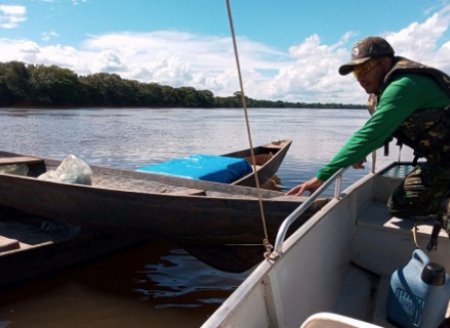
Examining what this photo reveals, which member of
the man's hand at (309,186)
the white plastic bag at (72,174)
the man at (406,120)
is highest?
the man at (406,120)

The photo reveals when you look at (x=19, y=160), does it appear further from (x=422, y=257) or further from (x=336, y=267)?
(x=422, y=257)

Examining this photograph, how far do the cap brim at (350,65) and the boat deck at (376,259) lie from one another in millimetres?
1399

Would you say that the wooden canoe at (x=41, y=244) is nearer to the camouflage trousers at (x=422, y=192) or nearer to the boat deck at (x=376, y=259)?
the boat deck at (x=376, y=259)

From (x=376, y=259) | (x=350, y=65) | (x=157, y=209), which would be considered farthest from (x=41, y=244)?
(x=350, y=65)

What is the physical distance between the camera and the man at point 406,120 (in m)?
2.56

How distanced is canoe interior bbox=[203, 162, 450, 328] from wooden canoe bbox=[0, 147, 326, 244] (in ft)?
2.27

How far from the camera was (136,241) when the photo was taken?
618 cm

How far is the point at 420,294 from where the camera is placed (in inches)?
98.0

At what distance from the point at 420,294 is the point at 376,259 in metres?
1.03

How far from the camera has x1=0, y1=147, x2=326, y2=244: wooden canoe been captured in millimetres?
4488

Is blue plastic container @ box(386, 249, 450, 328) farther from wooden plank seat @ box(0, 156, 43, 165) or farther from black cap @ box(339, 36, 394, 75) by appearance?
wooden plank seat @ box(0, 156, 43, 165)

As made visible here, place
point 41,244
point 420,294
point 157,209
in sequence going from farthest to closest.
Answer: point 41,244, point 157,209, point 420,294

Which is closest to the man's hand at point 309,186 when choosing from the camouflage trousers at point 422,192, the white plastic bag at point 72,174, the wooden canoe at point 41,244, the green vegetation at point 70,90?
the camouflage trousers at point 422,192

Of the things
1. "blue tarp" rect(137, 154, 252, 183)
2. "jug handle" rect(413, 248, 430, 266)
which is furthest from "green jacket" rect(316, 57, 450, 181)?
"blue tarp" rect(137, 154, 252, 183)
